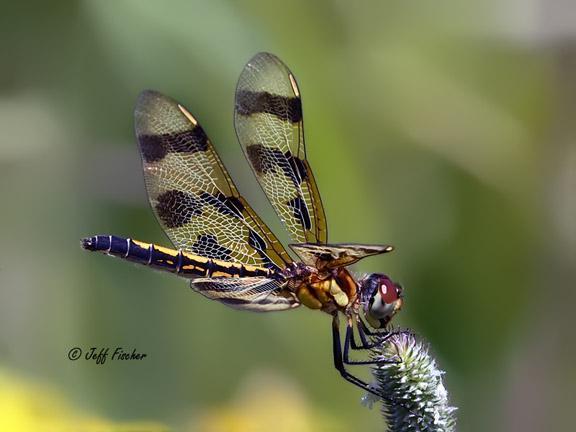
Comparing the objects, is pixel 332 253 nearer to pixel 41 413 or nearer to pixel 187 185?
pixel 187 185

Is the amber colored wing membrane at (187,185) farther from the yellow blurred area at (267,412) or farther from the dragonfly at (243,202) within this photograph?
the yellow blurred area at (267,412)

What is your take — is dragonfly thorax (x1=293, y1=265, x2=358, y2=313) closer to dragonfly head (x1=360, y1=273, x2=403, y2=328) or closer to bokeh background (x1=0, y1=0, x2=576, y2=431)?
dragonfly head (x1=360, y1=273, x2=403, y2=328)

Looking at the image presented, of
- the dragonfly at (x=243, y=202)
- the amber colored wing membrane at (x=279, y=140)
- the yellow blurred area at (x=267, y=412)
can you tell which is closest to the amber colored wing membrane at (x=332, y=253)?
the dragonfly at (x=243, y=202)

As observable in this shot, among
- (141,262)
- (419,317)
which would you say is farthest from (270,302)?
(419,317)

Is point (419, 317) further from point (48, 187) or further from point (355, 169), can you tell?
point (48, 187)

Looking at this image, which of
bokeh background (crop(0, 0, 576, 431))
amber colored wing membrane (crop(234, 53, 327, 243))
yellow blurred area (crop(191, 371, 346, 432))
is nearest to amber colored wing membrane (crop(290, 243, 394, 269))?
amber colored wing membrane (crop(234, 53, 327, 243))

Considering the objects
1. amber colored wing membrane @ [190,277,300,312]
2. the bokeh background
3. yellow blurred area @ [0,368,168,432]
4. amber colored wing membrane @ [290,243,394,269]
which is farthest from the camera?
the bokeh background

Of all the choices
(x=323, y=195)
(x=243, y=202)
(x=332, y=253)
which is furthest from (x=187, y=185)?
(x=323, y=195)
